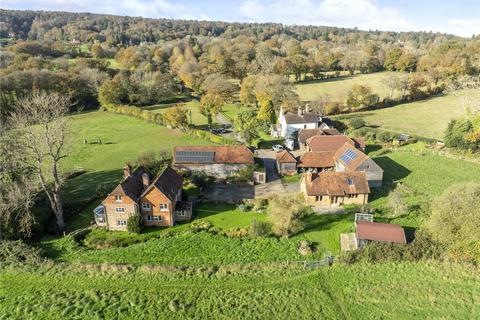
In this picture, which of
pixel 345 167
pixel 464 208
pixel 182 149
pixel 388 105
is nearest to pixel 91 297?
pixel 182 149

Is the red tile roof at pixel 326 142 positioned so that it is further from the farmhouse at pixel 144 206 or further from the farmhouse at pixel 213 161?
the farmhouse at pixel 144 206

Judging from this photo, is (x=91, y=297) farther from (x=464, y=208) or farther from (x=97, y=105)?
(x=97, y=105)

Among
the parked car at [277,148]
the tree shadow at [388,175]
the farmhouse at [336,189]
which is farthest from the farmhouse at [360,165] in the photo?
the parked car at [277,148]

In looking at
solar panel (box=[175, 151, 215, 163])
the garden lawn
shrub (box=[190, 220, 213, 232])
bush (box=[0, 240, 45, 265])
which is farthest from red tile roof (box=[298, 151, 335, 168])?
bush (box=[0, 240, 45, 265])

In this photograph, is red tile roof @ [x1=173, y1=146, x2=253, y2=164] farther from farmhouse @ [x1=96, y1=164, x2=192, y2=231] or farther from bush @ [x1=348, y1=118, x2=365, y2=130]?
bush @ [x1=348, y1=118, x2=365, y2=130]

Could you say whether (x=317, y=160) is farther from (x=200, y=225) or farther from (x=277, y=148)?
(x=200, y=225)

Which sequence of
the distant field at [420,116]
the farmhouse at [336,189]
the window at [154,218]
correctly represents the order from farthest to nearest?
the distant field at [420,116], the farmhouse at [336,189], the window at [154,218]

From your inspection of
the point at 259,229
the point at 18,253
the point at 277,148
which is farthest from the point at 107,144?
the point at 259,229
